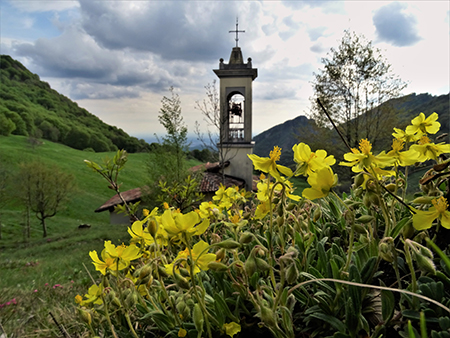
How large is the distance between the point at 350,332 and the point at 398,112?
19801 mm

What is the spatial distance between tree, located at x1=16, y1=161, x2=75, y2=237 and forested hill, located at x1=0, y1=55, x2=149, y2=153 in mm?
24202

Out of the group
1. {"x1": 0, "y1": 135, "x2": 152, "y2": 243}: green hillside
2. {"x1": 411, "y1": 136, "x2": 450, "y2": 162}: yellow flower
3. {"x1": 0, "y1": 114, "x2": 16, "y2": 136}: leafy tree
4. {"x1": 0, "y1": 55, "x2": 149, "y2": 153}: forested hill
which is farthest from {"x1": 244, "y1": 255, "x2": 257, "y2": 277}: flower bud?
{"x1": 0, "y1": 114, "x2": 16, "y2": 136}: leafy tree

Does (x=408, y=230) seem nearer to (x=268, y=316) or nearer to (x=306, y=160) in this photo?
(x=306, y=160)

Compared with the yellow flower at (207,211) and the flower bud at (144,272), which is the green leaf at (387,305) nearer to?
the flower bud at (144,272)

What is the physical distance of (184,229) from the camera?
2.41ft

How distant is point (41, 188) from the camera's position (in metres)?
21.3

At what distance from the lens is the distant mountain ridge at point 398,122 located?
1714 centimetres

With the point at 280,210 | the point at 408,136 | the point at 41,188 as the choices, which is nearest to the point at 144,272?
the point at 280,210

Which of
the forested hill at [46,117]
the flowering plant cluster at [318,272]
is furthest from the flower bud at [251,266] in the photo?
the forested hill at [46,117]

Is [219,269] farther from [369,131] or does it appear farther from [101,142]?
[101,142]

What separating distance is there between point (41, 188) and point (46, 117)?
Answer: 52.5 meters

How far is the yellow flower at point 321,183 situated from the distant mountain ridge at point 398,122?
12.2 metres

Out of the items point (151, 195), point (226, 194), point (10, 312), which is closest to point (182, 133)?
point (151, 195)

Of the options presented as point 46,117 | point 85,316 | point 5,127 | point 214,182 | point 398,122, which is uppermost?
point 46,117
